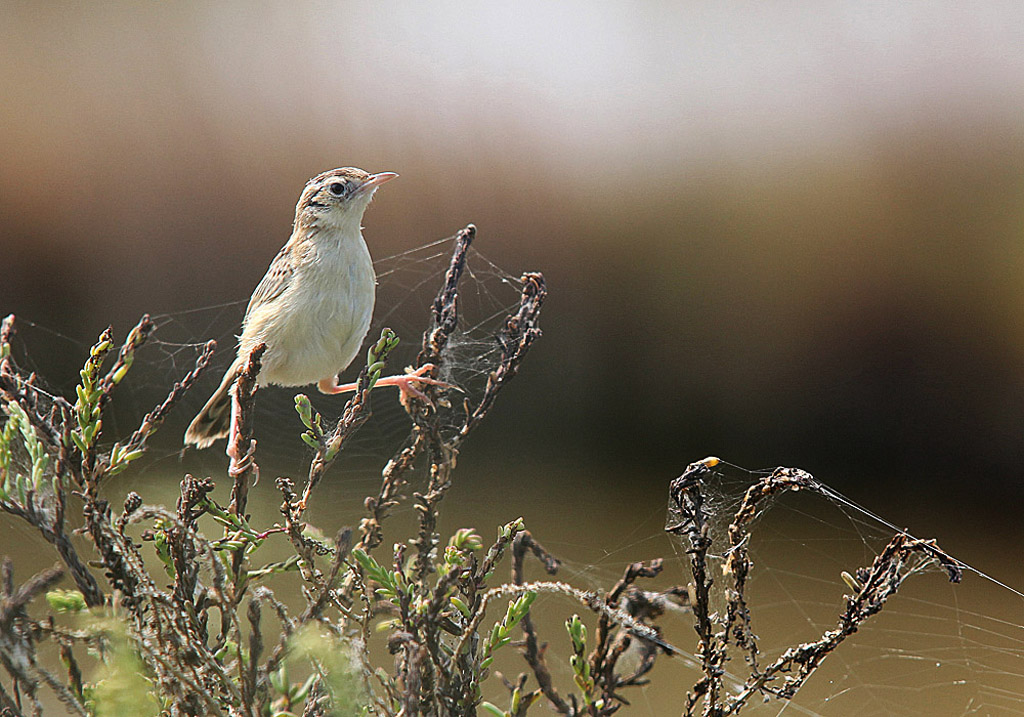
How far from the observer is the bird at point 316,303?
1.05ft

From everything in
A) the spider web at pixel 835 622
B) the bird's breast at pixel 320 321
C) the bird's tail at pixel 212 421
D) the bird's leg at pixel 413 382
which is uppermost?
the bird's breast at pixel 320 321

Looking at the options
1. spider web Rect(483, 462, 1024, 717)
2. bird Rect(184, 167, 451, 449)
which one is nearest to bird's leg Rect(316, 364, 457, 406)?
bird Rect(184, 167, 451, 449)

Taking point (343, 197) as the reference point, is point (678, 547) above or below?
below

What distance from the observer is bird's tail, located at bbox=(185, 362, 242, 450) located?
0.36 meters

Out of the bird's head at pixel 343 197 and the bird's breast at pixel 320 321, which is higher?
the bird's head at pixel 343 197

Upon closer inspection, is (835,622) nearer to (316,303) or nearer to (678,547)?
(678,547)

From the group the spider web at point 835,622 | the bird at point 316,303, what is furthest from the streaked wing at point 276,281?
the spider web at point 835,622

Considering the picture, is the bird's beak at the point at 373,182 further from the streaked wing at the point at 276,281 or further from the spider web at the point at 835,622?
the spider web at the point at 835,622

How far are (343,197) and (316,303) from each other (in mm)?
59

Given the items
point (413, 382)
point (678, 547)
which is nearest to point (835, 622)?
point (678, 547)

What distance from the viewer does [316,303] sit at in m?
0.33

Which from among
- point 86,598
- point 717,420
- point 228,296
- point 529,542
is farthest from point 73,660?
point 717,420

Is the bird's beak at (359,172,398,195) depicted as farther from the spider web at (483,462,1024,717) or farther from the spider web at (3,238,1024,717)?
the spider web at (483,462,1024,717)

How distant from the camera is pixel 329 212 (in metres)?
0.35
